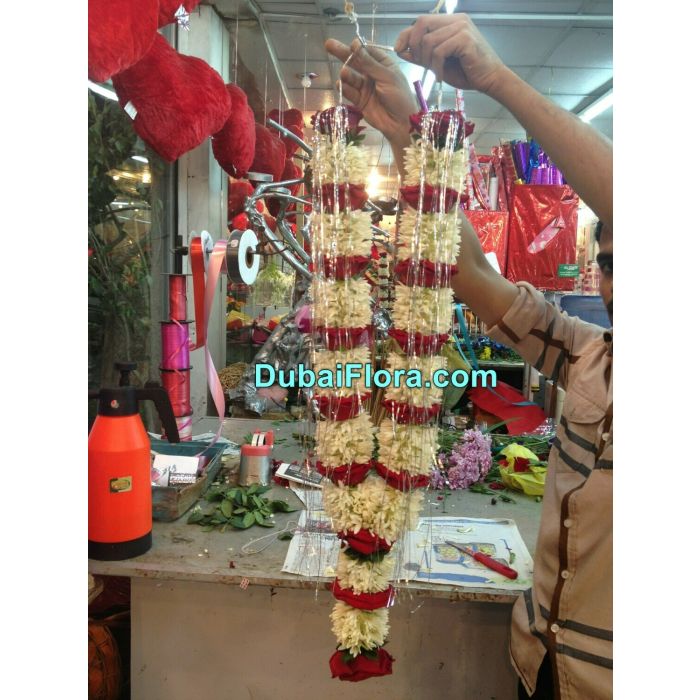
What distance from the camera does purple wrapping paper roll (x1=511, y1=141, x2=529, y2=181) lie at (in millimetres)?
2350

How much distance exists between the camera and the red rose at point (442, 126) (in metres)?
0.73

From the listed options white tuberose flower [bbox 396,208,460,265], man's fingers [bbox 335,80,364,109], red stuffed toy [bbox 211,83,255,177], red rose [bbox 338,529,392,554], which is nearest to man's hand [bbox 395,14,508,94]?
man's fingers [bbox 335,80,364,109]

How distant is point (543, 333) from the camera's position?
0.98 metres

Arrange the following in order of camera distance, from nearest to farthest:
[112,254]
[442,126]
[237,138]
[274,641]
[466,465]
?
1. [442,126]
2. [274,641]
3. [466,465]
4. [112,254]
5. [237,138]

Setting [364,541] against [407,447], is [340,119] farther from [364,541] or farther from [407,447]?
[364,541]

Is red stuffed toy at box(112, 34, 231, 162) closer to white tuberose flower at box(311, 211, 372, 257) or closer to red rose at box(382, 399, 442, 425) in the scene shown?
white tuberose flower at box(311, 211, 372, 257)

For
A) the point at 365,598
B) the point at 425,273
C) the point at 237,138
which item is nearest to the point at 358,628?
the point at 365,598

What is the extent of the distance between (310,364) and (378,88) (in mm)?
480

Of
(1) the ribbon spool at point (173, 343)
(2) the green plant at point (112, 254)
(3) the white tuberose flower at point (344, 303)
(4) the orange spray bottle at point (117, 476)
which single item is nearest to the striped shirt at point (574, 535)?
(3) the white tuberose flower at point (344, 303)

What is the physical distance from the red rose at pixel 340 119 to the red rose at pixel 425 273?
0.21 metres

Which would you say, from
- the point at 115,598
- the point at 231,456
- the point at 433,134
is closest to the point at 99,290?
the point at 231,456

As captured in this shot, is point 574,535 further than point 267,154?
No
